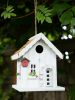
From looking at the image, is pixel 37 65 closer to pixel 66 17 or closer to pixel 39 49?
pixel 39 49

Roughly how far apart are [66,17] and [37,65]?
31 cm

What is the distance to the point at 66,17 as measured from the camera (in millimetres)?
2197

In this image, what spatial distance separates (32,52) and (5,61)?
2.58 feet

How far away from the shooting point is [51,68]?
215cm

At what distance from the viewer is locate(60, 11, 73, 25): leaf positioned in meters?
2.17

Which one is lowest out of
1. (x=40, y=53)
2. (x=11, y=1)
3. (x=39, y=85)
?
(x=39, y=85)

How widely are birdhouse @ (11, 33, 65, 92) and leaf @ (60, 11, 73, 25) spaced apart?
148mm

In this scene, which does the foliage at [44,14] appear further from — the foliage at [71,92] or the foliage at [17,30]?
the foliage at [71,92]

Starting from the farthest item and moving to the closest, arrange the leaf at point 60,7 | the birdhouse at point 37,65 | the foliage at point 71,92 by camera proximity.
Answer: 1. the foliage at point 71,92
2. the leaf at point 60,7
3. the birdhouse at point 37,65

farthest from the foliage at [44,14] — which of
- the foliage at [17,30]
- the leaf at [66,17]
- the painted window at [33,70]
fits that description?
the foliage at [17,30]

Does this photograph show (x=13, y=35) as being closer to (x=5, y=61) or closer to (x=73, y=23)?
(x=5, y=61)

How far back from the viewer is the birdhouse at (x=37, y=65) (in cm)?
208

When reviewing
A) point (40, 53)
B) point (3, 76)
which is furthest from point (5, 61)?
point (40, 53)

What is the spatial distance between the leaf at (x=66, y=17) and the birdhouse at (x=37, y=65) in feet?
0.49
